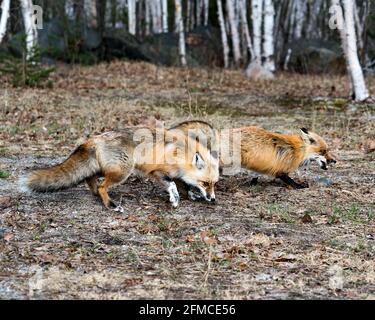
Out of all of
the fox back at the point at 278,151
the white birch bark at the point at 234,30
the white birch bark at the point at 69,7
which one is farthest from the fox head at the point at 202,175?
the white birch bark at the point at 69,7

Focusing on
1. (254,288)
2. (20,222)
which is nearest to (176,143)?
(20,222)

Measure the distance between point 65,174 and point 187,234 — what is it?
5.66 ft

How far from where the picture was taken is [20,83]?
19312 millimetres

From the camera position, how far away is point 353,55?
1703cm

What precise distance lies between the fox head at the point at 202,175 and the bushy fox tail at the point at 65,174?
1.17 meters

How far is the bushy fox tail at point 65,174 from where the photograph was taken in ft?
25.5

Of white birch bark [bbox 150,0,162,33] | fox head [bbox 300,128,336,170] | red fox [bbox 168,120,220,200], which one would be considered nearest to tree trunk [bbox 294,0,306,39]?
white birch bark [bbox 150,0,162,33]

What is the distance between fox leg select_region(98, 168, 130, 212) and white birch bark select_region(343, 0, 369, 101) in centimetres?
1022

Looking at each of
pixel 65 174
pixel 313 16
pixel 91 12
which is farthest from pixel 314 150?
pixel 313 16

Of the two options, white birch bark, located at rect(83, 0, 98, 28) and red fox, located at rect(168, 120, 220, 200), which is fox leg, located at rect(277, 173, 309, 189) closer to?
red fox, located at rect(168, 120, 220, 200)

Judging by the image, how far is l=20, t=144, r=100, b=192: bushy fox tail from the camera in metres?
7.78

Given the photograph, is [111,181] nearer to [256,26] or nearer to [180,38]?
[256,26]
